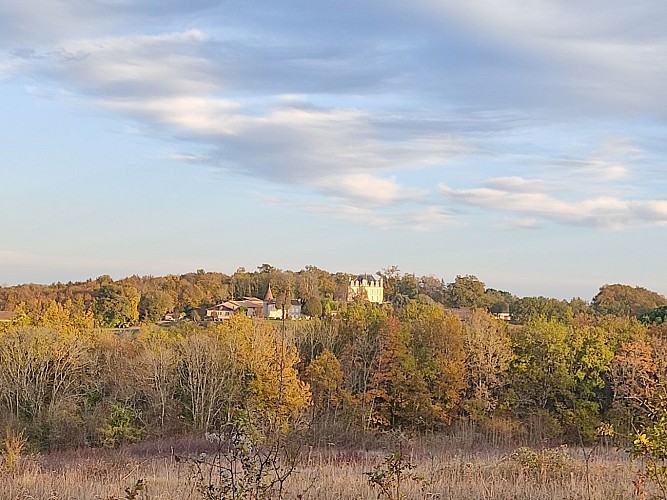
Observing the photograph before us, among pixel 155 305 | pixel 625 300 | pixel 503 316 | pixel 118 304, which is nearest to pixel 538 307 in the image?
pixel 503 316

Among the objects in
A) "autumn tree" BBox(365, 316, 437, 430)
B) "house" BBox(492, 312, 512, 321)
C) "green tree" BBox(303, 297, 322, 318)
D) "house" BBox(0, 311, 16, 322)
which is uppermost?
"green tree" BBox(303, 297, 322, 318)

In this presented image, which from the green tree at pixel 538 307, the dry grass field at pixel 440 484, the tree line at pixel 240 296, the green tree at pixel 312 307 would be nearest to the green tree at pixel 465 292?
the tree line at pixel 240 296

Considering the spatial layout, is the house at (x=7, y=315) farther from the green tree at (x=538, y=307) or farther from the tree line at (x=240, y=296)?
the green tree at (x=538, y=307)

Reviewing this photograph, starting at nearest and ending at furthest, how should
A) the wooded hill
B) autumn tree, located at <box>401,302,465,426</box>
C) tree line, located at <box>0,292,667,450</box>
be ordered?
1. the wooded hill
2. tree line, located at <box>0,292,667,450</box>
3. autumn tree, located at <box>401,302,465,426</box>

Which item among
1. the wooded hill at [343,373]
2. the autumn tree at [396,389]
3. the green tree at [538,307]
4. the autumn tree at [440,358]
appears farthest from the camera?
the green tree at [538,307]

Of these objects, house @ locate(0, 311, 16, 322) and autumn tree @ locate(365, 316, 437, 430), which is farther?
house @ locate(0, 311, 16, 322)

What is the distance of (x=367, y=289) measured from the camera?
226 ft

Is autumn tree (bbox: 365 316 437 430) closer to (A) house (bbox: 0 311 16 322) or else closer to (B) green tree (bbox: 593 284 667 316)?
(A) house (bbox: 0 311 16 322)

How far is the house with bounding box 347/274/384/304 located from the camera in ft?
210

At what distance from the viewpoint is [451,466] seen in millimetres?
11992

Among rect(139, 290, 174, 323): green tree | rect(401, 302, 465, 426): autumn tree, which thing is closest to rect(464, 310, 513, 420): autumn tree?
rect(401, 302, 465, 426): autumn tree

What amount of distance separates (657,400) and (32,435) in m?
33.3

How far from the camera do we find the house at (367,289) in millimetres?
64000

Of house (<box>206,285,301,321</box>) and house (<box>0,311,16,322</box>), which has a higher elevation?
house (<box>206,285,301,321</box>)
